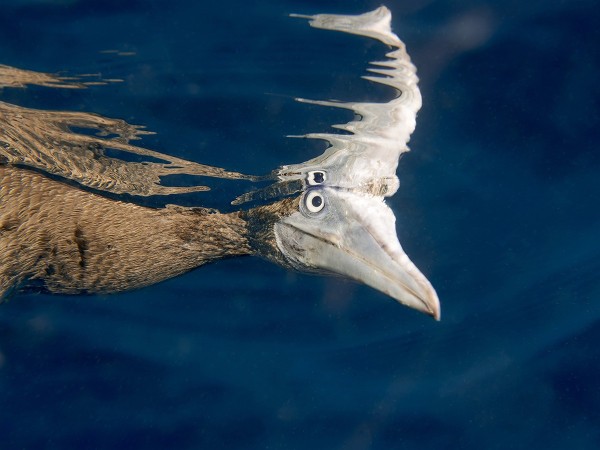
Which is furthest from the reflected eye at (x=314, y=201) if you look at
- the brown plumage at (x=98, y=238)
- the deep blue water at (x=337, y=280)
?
the deep blue water at (x=337, y=280)

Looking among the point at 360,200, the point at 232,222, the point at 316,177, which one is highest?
the point at 360,200

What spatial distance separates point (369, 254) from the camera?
13.2ft

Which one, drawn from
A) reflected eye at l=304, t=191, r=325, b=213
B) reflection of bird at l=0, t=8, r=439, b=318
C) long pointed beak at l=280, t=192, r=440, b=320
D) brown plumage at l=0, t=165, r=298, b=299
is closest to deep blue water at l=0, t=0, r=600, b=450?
reflection of bird at l=0, t=8, r=439, b=318

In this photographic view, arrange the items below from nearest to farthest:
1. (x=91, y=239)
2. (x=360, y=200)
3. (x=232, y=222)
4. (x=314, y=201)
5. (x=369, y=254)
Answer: (x=369, y=254)
(x=360, y=200)
(x=314, y=201)
(x=91, y=239)
(x=232, y=222)

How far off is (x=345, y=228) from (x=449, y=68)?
201 cm

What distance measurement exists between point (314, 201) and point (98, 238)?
6.87 feet

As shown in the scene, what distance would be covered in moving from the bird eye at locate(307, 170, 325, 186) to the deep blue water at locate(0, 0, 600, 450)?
11.3 inches

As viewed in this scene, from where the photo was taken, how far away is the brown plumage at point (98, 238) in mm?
5059

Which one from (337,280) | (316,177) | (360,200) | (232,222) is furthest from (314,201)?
(337,280)

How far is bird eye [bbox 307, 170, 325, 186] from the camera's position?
513 centimetres

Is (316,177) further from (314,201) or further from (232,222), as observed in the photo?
(232,222)

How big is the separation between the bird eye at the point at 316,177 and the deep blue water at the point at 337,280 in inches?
11.3

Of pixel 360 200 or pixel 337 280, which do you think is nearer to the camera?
pixel 360 200

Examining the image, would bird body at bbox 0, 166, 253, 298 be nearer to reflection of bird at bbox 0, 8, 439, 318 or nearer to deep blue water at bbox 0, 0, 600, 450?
reflection of bird at bbox 0, 8, 439, 318
